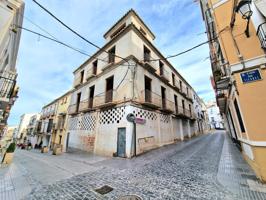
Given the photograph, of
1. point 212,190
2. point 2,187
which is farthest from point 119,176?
point 2,187

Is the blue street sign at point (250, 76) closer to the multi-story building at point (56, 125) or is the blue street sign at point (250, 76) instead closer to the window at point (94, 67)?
the window at point (94, 67)

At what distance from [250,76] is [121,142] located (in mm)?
6691

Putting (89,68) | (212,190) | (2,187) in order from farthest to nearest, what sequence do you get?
1. (89,68)
2. (2,187)
3. (212,190)

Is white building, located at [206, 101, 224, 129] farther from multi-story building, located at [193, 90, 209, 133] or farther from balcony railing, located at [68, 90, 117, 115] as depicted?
balcony railing, located at [68, 90, 117, 115]

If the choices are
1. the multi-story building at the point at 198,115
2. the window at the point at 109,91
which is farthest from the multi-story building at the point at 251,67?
the multi-story building at the point at 198,115

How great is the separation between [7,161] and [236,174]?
10.3 meters

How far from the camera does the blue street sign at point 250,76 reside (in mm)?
3377

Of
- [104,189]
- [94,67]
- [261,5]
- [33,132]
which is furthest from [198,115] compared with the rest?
[33,132]

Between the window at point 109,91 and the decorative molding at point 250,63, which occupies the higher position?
the window at point 109,91

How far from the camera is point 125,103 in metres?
7.98

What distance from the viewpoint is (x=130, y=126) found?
7.44m

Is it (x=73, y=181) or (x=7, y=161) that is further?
(x=7, y=161)

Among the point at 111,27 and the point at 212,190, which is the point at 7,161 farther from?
the point at 111,27

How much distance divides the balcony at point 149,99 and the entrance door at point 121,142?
246 centimetres
